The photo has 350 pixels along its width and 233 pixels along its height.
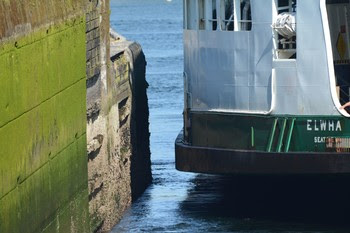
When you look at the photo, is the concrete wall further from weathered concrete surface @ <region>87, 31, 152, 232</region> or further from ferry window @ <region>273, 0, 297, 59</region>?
ferry window @ <region>273, 0, 297, 59</region>

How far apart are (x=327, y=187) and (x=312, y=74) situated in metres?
3.45

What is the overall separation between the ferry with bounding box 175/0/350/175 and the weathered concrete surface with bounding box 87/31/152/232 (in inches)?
46.7

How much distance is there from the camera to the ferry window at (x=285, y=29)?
15.9 meters

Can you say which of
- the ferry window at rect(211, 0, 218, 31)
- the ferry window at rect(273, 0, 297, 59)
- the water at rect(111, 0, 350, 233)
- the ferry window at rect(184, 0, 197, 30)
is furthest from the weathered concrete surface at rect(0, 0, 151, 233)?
the ferry window at rect(273, 0, 297, 59)

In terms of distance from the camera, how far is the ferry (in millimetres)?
15727

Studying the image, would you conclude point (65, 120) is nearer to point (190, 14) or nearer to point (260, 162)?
point (260, 162)

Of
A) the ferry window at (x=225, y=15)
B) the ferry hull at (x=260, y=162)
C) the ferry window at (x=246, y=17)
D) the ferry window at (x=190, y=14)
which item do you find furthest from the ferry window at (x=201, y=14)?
the ferry hull at (x=260, y=162)

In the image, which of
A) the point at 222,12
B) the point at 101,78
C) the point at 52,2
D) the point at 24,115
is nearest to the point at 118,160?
the point at 101,78

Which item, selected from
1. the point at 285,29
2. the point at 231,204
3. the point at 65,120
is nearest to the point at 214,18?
the point at 285,29

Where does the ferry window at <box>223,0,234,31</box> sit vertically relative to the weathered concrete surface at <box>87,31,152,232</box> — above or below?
above

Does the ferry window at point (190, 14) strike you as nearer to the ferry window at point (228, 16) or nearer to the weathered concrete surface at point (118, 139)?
the ferry window at point (228, 16)

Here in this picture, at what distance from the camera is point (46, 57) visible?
40.9 feet

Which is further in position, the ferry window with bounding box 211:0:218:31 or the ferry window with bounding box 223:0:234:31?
the ferry window with bounding box 211:0:218:31

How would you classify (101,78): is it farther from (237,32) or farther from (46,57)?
(46,57)
